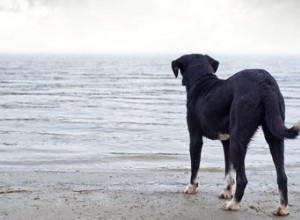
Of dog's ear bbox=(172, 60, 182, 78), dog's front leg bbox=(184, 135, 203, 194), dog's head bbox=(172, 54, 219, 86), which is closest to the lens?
dog's front leg bbox=(184, 135, 203, 194)

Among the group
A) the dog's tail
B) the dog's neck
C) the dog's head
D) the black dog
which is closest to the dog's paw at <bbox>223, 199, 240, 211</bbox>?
the black dog

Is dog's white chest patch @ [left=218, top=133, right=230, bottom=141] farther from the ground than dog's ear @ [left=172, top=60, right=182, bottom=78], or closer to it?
closer to it

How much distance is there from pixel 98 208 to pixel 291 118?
1626 centimetres

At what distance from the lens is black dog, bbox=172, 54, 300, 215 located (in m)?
6.07

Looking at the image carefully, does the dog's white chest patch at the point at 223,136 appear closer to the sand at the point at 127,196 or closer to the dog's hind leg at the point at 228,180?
the dog's hind leg at the point at 228,180

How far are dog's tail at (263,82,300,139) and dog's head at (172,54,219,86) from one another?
6.65 ft

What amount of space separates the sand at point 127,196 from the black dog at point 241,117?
1.30ft

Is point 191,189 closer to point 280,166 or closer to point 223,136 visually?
point 223,136

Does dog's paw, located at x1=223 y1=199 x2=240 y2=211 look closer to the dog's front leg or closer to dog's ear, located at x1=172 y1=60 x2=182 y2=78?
the dog's front leg

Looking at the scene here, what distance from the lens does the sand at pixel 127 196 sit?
6355 millimetres

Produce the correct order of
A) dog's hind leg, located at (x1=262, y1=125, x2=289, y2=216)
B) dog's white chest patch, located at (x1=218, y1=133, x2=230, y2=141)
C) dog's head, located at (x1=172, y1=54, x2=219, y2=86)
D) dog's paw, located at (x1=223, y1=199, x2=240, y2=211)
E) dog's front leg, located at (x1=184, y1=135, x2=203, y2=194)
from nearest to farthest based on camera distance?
dog's hind leg, located at (x1=262, y1=125, x2=289, y2=216), dog's paw, located at (x1=223, y1=199, x2=240, y2=211), dog's white chest patch, located at (x1=218, y1=133, x2=230, y2=141), dog's front leg, located at (x1=184, y1=135, x2=203, y2=194), dog's head, located at (x1=172, y1=54, x2=219, y2=86)

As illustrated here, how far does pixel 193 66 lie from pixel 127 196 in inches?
93.9

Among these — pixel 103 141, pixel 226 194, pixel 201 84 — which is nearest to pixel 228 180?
pixel 226 194

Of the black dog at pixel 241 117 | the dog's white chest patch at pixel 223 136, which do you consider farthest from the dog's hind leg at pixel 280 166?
the dog's white chest patch at pixel 223 136
